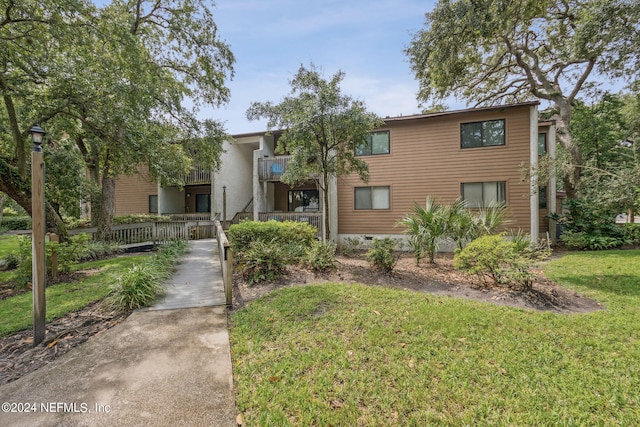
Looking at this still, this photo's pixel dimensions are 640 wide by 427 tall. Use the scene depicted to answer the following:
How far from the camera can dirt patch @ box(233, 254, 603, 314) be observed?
502cm

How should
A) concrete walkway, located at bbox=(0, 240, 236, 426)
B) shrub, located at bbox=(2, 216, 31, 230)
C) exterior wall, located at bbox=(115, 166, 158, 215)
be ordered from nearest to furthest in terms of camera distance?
concrete walkway, located at bbox=(0, 240, 236, 426) < exterior wall, located at bbox=(115, 166, 158, 215) < shrub, located at bbox=(2, 216, 31, 230)

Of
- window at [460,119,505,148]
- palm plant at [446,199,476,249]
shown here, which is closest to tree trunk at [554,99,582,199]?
window at [460,119,505,148]

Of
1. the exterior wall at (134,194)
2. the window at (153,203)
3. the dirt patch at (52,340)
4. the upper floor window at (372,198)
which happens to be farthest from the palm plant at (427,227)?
the exterior wall at (134,194)

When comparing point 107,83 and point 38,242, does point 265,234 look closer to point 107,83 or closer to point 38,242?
point 38,242

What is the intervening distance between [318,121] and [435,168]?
22.1 feet

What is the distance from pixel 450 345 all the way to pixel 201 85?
14730 millimetres

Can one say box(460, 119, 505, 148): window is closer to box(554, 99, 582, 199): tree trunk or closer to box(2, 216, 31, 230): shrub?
box(554, 99, 582, 199): tree trunk

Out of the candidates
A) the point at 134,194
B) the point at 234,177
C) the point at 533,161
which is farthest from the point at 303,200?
the point at 533,161

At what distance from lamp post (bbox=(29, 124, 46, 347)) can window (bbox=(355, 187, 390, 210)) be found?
10841mm

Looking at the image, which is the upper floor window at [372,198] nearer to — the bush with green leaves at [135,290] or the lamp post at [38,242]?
the bush with green leaves at [135,290]

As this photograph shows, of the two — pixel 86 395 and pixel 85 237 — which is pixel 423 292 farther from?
pixel 85 237

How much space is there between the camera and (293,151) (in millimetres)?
8414

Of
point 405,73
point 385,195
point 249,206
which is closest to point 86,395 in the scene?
point 385,195

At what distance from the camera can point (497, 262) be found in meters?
5.68
